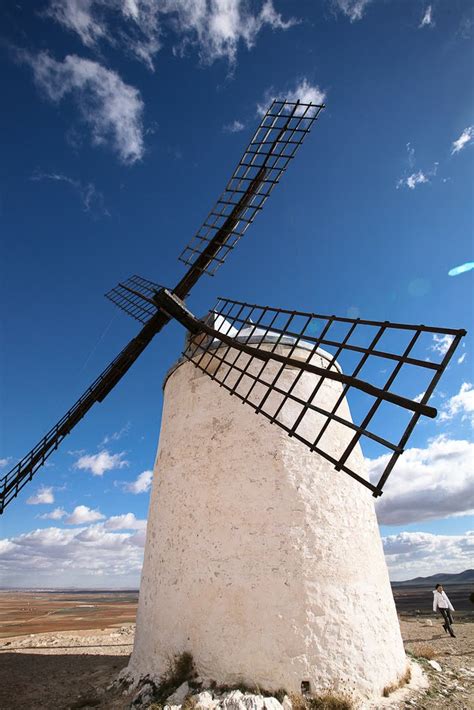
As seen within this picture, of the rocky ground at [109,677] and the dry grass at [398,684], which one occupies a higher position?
the dry grass at [398,684]

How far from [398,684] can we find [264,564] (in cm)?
257

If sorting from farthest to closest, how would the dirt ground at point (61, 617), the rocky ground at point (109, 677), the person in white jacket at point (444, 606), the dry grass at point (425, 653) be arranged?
the dirt ground at point (61, 617) → the person in white jacket at point (444, 606) → the dry grass at point (425, 653) → the rocky ground at point (109, 677)

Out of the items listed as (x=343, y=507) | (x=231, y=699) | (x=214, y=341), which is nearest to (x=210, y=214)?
(x=214, y=341)

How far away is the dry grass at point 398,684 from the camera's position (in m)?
5.17

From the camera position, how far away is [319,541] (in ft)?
18.9

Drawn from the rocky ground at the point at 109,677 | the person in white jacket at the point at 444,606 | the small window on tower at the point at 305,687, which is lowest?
the rocky ground at the point at 109,677

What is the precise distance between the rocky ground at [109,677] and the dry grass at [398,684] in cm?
8

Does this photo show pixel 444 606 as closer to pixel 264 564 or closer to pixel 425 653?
pixel 425 653

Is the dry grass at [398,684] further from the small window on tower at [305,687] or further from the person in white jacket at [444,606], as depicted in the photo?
the person in white jacket at [444,606]

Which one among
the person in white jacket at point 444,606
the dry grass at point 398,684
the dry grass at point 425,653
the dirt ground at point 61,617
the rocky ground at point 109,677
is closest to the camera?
the rocky ground at point 109,677

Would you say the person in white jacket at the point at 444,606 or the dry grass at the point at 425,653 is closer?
the dry grass at the point at 425,653

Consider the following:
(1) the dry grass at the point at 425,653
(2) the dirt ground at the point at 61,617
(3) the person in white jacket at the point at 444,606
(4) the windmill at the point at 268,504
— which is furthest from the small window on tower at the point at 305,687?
(2) the dirt ground at the point at 61,617

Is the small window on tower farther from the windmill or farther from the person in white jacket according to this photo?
the person in white jacket

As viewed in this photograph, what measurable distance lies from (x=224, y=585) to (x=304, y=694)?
1.65 m
